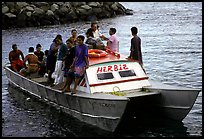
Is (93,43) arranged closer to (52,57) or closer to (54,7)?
(52,57)

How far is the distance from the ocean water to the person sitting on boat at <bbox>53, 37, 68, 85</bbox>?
4.04 feet

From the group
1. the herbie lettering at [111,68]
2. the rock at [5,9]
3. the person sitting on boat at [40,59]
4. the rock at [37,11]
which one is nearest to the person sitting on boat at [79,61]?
the herbie lettering at [111,68]

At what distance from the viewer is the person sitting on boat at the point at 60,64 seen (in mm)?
15406

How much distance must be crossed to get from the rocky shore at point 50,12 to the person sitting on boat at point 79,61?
102 feet

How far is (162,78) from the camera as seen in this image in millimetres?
21031

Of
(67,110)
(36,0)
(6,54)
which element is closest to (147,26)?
(36,0)

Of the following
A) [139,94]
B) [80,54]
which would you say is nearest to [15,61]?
[80,54]

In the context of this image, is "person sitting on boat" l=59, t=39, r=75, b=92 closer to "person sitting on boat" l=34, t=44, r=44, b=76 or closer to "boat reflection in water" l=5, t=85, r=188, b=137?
"boat reflection in water" l=5, t=85, r=188, b=137

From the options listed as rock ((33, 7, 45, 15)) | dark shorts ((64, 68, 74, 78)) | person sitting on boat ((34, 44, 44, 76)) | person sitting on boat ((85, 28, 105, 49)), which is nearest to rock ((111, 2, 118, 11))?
rock ((33, 7, 45, 15))

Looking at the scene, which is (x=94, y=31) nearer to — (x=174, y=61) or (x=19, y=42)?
(x=174, y=61)

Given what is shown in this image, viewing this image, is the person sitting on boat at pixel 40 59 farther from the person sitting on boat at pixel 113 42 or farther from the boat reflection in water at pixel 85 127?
the person sitting on boat at pixel 113 42

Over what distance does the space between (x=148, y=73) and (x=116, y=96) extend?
375 inches

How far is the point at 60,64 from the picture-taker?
15.6 meters

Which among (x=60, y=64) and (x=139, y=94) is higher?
(x=60, y=64)
